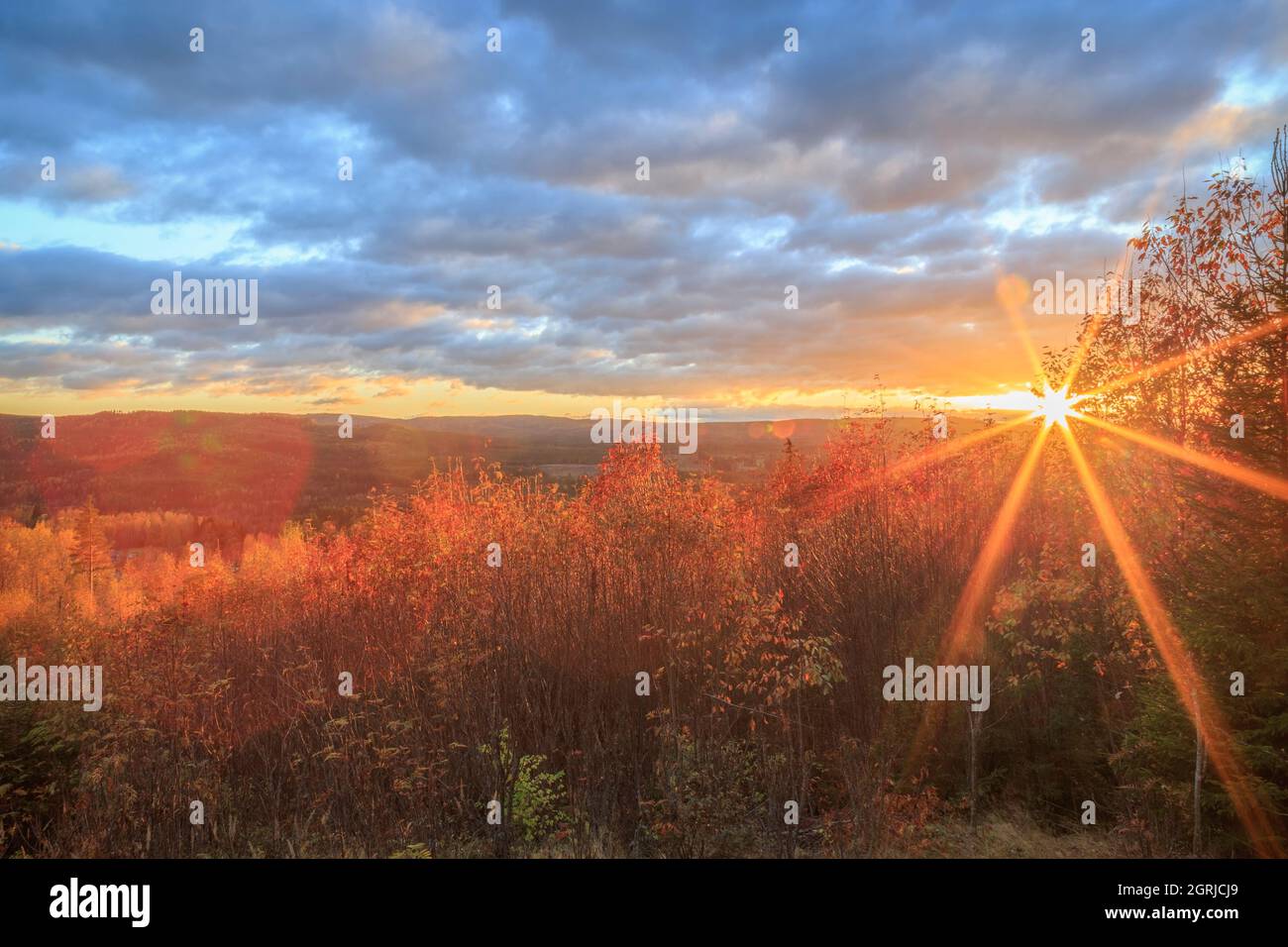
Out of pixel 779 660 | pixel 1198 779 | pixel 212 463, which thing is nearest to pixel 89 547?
pixel 212 463

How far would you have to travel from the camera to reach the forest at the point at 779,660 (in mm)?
8414

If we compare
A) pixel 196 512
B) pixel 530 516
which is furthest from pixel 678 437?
pixel 196 512

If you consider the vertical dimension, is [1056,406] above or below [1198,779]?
above

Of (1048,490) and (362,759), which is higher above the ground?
(1048,490)

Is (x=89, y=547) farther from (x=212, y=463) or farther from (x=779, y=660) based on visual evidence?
(x=779, y=660)

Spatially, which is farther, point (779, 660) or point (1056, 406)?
point (1056, 406)

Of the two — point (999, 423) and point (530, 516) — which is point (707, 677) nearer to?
point (530, 516)

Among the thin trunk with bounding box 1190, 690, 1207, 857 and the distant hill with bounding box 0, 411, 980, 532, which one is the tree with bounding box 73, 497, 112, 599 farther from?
the thin trunk with bounding box 1190, 690, 1207, 857

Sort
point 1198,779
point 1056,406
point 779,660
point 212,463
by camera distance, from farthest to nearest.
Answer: point 212,463 → point 1056,406 → point 779,660 → point 1198,779

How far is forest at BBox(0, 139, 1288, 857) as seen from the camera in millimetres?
8414

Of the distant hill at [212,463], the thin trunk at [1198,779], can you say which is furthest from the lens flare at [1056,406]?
the distant hill at [212,463]

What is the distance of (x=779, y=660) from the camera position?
11172 millimetres

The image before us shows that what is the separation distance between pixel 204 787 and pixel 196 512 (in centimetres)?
9275

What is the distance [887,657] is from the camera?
40.2 ft
